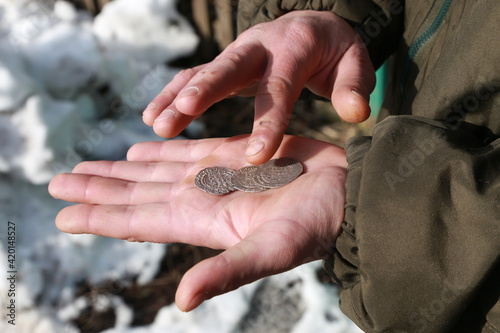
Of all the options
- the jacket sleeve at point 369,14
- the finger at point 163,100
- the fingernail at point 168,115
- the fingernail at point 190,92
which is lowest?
the finger at point 163,100

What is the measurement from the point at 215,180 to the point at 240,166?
0.54 ft

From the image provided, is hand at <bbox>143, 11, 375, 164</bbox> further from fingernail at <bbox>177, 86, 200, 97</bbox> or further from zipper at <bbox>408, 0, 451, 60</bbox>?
zipper at <bbox>408, 0, 451, 60</bbox>

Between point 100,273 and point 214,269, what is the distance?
2182 millimetres

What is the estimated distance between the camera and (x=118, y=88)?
404 cm

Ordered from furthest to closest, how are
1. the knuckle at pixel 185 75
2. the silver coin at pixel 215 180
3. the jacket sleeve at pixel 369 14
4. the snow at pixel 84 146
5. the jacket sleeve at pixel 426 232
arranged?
the snow at pixel 84 146 < the jacket sleeve at pixel 369 14 < the knuckle at pixel 185 75 < the silver coin at pixel 215 180 < the jacket sleeve at pixel 426 232

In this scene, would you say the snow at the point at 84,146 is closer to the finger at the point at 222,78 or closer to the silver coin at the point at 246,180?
the silver coin at the point at 246,180

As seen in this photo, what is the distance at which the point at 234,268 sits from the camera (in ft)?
3.92

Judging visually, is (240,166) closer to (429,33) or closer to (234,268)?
(234,268)

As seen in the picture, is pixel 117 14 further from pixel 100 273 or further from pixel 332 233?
pixel 332 233

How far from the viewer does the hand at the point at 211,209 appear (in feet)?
4.06

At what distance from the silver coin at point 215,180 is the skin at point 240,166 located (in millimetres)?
28

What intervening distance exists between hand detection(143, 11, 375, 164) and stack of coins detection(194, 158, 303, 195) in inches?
6.7

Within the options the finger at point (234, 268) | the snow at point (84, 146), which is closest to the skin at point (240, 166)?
the finger at point (234, 268)

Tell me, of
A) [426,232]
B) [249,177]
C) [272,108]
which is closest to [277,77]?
[272,108]
